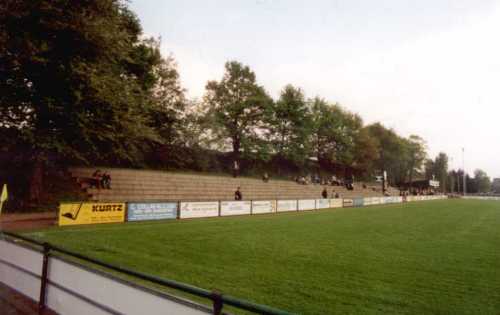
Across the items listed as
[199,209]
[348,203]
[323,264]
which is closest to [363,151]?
[348,203]

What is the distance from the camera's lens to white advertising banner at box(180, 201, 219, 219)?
70.4ft

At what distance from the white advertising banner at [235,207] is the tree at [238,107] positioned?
2671 cm

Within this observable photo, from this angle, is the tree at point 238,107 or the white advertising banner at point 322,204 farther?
the tree at point 238,107

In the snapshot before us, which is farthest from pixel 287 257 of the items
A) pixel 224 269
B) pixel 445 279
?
pixel 445 279

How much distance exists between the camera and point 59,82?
19.9m

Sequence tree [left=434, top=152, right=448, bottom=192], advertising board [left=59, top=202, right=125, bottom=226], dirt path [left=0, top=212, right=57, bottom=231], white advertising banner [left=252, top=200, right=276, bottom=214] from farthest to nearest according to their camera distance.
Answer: tree [left=434, top=152, right=448, bottom=192]
white advertising banner [left=252, top=200, right=276, bottom=214]
advertising board [left=59, top=202, right=125, bottom=226]
dirt path [left=0, top=212, right=57, bottom=231]

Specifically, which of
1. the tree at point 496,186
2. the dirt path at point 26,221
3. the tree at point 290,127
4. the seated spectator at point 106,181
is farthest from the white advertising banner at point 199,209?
the tree at point 496,186

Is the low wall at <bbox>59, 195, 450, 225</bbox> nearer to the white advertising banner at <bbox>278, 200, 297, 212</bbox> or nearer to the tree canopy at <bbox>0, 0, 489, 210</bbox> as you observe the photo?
the white advertising banner at <bbox>278, 200, 297, 212</bbox>

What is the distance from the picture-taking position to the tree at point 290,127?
58284mm

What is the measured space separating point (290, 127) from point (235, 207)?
37269mm

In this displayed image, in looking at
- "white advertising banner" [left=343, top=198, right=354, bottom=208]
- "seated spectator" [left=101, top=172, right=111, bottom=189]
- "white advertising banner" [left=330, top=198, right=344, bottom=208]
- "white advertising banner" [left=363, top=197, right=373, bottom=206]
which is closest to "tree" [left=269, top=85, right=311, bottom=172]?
"white advertising banner" [left=363, top=197, right=373, bottom=206]

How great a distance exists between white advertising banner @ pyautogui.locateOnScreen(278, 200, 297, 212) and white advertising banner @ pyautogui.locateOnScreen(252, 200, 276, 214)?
0.99 m

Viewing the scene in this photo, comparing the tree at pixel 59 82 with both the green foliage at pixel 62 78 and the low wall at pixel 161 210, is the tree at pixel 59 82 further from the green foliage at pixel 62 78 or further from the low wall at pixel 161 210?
the low wall at pixel 161 210

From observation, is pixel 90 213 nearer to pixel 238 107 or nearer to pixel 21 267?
pixel 21 267
